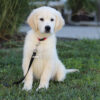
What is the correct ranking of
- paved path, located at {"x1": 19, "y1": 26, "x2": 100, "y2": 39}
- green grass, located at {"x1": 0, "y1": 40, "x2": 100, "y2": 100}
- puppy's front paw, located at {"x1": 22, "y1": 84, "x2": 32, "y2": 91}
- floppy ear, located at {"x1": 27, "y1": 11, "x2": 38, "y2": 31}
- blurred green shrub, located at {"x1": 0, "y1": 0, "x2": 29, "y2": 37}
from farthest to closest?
1. paved path, located at {"x1": 19, "y1": 26, "x2": 100, "y2": 39}
2. blurred green shrub, located at {"x1": 0, "y1": 0, "x2": 29, "y2": 37}
3. floppy ear, located at {"x1": 27, "y1": 11, "x2": 38, "y2": 31}
4. puppy's front paw, located at {"x1": 22, "y1": 84, "x2": 32, "y2": 91}
5. green grass, located at {"x1": 0, "y1": 40, "x2": 100, "y2": 100}

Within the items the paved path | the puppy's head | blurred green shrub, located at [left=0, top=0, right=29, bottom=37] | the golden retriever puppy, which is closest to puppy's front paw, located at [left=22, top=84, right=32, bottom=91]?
the golden retriever puppy

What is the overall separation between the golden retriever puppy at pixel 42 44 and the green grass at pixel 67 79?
156mm

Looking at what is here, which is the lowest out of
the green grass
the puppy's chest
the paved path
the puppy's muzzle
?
the paved path

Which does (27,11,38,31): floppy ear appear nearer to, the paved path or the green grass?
the green grass

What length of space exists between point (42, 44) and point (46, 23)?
289 mm

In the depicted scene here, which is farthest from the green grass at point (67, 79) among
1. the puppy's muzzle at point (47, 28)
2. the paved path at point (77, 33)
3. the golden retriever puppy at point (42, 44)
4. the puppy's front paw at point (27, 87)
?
the paved path at point (77, 33)

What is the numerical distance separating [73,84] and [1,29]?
3.87 metres

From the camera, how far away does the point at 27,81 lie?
3.59m

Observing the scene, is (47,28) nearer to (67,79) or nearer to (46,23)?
(46,23)

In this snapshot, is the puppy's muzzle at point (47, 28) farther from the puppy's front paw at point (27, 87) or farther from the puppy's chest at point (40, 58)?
the puppy's front paw at point (27, 87)

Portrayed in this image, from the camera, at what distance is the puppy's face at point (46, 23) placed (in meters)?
3.52

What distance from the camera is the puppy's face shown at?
11.5 feet

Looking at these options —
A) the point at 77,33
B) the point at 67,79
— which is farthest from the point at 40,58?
the point at 77,33

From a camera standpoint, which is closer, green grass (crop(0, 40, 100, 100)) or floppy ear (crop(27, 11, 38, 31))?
green grass (crop(0, 40, 100, 100))
